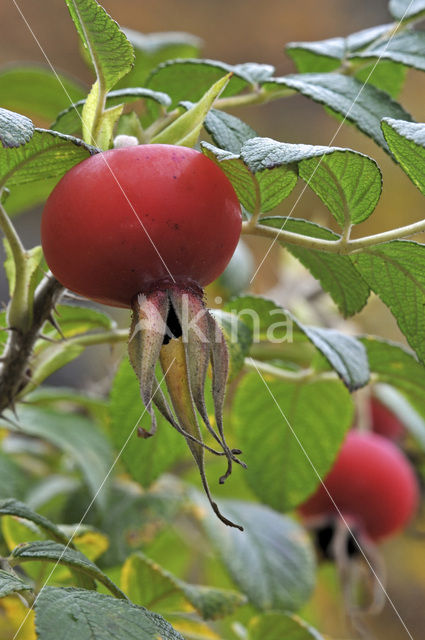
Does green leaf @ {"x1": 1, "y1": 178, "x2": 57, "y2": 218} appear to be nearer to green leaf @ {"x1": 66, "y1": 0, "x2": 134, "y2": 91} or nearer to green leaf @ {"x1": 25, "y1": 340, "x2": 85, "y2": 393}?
green leaf @ {"x1": 25, "y1": 340, "x2": 85, "y2": 393}

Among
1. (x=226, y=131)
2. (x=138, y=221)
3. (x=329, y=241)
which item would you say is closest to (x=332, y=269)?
(x=329, y=241)

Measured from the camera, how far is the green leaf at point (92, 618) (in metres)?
0.54

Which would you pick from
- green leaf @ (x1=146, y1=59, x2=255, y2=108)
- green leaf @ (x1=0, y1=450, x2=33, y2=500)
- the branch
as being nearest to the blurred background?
green leaf @ (x1=0, y1=450, x2=33, y2=500)

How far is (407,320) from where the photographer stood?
2.43ft

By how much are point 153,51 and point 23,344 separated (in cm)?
76

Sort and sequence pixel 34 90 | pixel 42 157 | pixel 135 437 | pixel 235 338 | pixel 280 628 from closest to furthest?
pixel 42 157 → pixel 235 338 → pixel 280 628 → pixel 135 437 → pixel 34 90

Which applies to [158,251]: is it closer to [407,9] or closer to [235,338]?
[235,338]

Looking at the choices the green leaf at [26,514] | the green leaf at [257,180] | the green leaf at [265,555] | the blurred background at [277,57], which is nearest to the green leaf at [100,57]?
the green leaf at [257,180]

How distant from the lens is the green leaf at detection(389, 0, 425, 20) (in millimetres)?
1018

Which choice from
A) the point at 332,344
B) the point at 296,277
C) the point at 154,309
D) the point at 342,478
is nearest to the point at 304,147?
the point at 154,309

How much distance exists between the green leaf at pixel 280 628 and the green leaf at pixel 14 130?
0.68 metres

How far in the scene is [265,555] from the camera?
138 centimetres

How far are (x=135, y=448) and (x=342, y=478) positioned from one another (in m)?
0.56

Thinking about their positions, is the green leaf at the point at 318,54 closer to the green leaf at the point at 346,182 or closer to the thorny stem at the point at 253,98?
the thorny stem at the point at 253,98
